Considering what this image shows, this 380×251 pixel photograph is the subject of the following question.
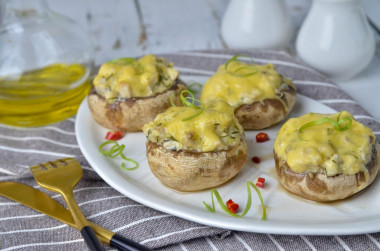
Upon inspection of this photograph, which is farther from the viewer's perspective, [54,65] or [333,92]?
[54,65]

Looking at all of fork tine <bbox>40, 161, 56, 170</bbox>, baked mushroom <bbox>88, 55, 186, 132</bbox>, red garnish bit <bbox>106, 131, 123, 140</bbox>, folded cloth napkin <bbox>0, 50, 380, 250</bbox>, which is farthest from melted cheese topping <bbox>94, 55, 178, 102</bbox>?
fork tine <bbox>40, 161, 56, 170</bbox>

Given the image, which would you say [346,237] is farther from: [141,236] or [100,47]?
[100,47]

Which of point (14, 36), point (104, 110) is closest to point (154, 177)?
point (104, 110)

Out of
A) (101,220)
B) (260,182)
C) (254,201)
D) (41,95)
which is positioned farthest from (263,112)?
(41,95)

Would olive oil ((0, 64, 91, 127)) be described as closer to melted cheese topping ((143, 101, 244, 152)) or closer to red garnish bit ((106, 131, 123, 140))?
red garnish bit ((106, 131, 123, 140))

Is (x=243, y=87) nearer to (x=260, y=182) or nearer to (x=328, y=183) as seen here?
(x=260, y=182)

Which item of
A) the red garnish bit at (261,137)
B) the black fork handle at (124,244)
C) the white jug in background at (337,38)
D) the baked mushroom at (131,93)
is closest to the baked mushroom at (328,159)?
the red garnish bit at (261,137)
